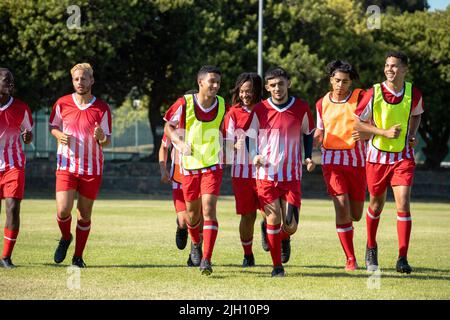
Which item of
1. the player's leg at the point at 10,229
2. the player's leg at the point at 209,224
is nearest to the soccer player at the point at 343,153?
the player's leg at the point at 209,224

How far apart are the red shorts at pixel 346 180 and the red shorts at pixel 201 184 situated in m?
1.55

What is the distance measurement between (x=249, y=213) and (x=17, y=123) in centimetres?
319

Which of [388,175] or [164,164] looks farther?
[164,164]

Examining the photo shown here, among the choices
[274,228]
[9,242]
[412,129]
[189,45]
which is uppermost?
[189,45]

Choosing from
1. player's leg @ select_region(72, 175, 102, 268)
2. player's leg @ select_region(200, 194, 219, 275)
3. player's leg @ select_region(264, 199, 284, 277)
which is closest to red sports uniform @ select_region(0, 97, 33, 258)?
player's leg @ select_region(72, 175, 102, 268)

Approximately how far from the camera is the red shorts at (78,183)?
12.2m

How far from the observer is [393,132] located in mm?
11891

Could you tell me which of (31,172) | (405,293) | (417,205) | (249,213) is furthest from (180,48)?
(405,293)

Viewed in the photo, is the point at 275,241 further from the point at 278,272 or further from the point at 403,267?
the point at 403,267

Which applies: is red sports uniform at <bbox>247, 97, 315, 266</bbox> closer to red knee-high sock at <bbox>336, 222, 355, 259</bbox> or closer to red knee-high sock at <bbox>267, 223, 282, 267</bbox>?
red knee-high sock at <bbox>267, 223, 282, 267</bbox>

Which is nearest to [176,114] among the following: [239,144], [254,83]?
[239,144]

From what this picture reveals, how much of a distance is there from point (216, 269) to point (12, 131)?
313 cm

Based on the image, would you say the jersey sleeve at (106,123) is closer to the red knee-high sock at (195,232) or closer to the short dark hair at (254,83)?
the red knee-high sock at (195,232)
